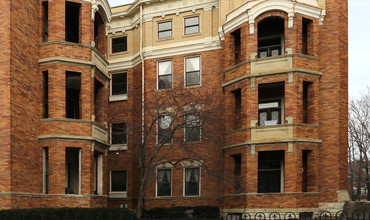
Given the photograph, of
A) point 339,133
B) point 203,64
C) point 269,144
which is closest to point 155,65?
point 203,64

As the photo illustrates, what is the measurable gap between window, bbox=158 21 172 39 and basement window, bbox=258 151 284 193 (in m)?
11.1

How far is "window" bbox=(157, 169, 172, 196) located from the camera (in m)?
26.5

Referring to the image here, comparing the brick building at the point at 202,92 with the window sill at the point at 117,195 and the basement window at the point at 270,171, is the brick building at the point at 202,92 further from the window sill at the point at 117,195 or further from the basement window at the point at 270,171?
the window sill at the point at 117,195

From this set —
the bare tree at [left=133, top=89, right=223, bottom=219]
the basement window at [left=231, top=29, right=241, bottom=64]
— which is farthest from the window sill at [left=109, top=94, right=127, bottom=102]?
the basement window at [left=231, top=29, right=241, bottom=64]

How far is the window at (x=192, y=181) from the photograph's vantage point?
25734mm

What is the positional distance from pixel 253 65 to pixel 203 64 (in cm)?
506

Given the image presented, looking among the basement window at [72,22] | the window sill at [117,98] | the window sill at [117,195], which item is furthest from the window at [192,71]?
the window sill at [117,195]

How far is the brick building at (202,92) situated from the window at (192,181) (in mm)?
114

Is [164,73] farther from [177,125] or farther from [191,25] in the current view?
[177,125]

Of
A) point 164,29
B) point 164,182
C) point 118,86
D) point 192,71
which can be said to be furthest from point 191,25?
point 164,182

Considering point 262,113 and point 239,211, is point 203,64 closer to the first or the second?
point 262,113

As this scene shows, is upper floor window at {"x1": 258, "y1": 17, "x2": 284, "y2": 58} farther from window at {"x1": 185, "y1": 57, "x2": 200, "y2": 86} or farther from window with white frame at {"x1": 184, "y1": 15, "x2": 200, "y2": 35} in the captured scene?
window with white frame at {"x1": 184, "y1": 15, "x2": 200, "y2": 35}

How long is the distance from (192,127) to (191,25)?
973 centimetres

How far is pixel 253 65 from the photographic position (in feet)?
72.7
